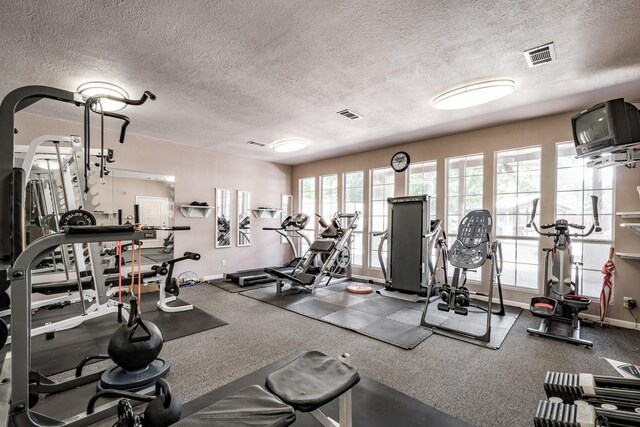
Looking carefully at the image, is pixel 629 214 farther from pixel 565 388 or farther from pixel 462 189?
pixel 565 388

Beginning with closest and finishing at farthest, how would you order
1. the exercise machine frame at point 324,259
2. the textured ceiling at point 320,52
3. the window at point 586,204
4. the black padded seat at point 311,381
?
the black padded seat at point 311,381, the textured ceiling at point 320,52, the window at point 586,204, the exercise machine frame at point 324,259

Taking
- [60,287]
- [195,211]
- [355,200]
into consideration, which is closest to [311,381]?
[60,287]

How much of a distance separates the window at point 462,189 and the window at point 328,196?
2.76 metres

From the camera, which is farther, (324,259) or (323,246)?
(324,259)

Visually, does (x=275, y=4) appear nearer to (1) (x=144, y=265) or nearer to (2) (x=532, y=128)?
(2) (x=532, y=128)

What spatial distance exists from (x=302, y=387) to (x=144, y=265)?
537 centimetres

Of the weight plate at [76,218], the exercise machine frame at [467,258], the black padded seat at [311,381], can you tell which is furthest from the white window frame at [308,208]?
the black padded seat at [311,381]

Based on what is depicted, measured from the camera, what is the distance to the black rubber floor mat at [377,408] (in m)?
1.94

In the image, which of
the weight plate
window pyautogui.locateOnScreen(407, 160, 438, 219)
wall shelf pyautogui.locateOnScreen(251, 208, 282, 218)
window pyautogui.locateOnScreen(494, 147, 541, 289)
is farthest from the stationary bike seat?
wall shelf pyautogui.locateOnScreen(251, 208, 282, 218)

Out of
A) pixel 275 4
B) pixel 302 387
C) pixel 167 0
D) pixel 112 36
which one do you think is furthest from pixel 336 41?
pixel 302 387

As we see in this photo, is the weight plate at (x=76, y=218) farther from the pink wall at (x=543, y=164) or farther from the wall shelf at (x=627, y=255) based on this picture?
the wall shelf at (x=627, y=255)

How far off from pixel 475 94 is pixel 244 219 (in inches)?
214

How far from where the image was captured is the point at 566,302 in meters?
3.49

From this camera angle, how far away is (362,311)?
429 centimetres
